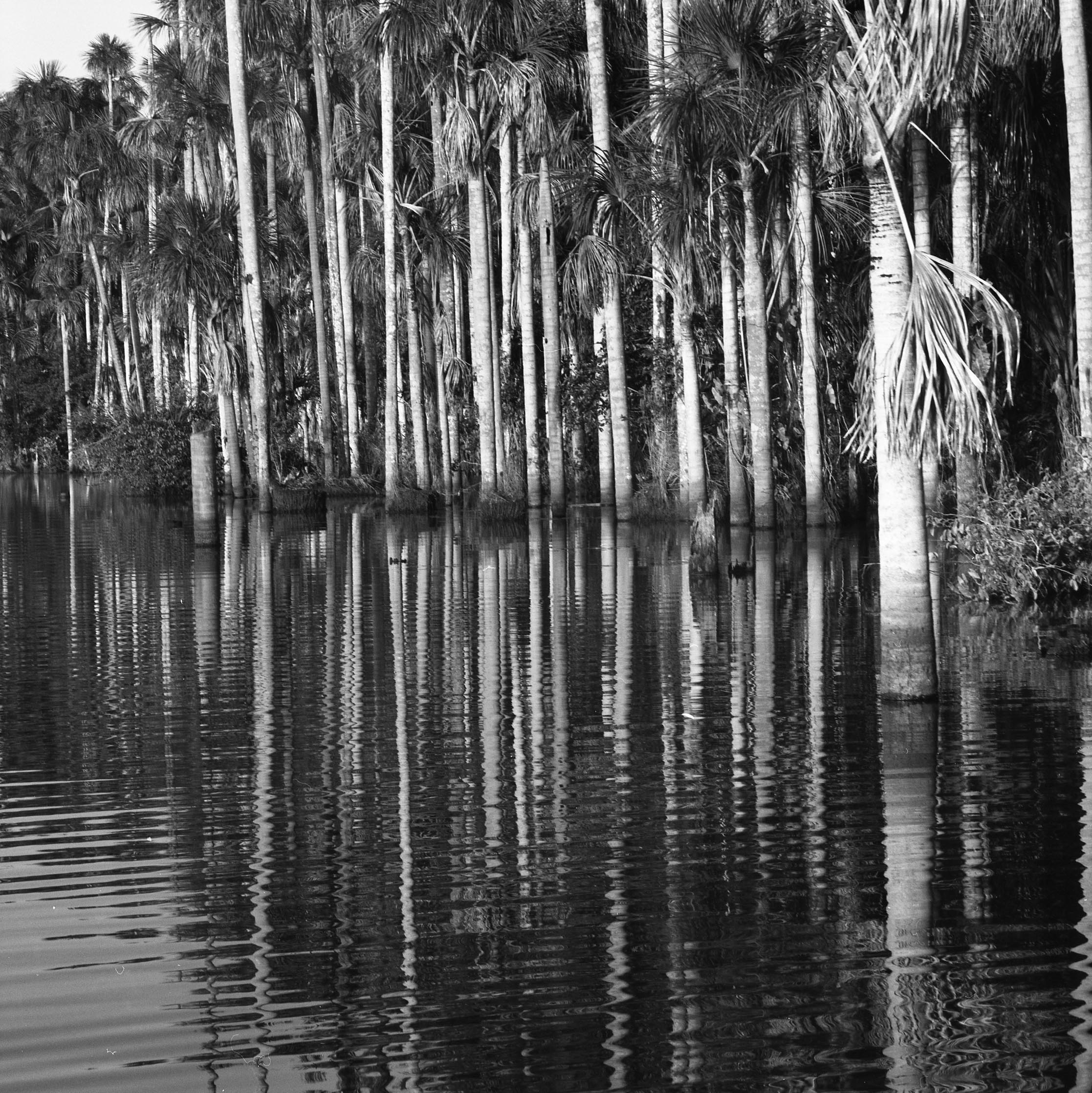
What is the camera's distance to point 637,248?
2923cm

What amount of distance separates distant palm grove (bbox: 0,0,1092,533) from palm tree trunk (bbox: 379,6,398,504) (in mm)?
109

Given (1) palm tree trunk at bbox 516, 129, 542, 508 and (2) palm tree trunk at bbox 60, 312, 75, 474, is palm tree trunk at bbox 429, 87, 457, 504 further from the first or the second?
(2) palm tree trunk at bbox 60, 312, 75, 474

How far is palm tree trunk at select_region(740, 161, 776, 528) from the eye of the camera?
26000 mm

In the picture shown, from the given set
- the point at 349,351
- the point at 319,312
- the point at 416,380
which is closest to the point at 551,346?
the point at 416,380

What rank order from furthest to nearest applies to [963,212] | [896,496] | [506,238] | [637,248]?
[506,238] < [637,248] < [963,212] < [896,496]

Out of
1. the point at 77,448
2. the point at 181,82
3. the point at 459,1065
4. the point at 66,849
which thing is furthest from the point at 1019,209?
the point at 77,448

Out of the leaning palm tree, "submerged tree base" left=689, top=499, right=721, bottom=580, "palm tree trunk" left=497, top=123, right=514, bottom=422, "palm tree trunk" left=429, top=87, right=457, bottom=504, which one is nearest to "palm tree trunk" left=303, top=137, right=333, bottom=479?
"palm tree trunk" left=429, top=87, right=457, bottom=504

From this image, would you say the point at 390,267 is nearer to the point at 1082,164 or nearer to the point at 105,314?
the point at 1082,164

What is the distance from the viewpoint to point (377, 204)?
129ft

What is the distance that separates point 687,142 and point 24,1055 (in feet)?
66.1

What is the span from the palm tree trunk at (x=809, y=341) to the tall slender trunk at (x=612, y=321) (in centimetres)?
340

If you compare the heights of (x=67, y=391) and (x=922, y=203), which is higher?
(x=67, y=391)

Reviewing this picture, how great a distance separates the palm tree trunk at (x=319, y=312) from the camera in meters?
44.5

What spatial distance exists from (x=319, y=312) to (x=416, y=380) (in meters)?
11.2
